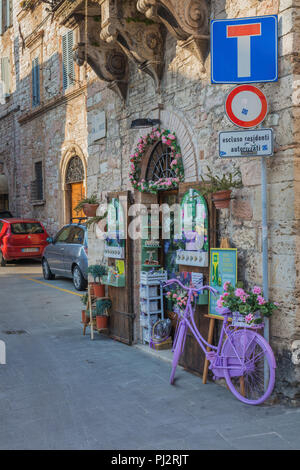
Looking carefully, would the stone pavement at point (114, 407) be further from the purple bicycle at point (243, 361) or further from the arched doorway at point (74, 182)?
the arched doorway at point (74, 182)

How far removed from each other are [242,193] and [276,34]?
57.6 inches

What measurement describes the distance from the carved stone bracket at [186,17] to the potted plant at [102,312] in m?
3.65

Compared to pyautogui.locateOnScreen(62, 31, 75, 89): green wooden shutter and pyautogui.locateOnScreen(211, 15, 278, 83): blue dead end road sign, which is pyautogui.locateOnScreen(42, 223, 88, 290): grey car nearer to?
pyautogui.locateOnScreen(62, 31, 75, 89): green wooden shutter

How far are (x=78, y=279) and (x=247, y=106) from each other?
780cm

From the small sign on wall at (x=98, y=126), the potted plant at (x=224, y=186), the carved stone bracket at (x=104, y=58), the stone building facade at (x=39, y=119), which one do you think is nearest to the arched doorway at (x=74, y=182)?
the stone building facade at (x=39, y=119)

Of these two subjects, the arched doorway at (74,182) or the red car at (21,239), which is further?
the arched doorway at (74,182)

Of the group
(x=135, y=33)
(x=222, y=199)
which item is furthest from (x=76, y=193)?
(x=222, y=199)

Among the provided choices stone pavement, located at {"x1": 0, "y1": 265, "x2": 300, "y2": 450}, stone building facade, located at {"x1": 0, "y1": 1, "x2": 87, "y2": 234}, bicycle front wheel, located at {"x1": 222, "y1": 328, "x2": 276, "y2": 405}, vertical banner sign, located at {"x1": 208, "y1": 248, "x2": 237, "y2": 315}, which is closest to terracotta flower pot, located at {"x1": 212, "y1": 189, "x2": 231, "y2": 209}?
vertical banner sign, located at {"x1": 208, "y1": 248, "x2": 237, "y2": 315}

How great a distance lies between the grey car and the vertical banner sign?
6212 millimetres

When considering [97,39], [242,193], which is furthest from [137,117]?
[242,193]

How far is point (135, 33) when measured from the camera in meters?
6.31

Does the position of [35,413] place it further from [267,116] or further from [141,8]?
[141,8]

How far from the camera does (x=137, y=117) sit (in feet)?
22.9

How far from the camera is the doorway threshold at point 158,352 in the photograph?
6.15 meters
